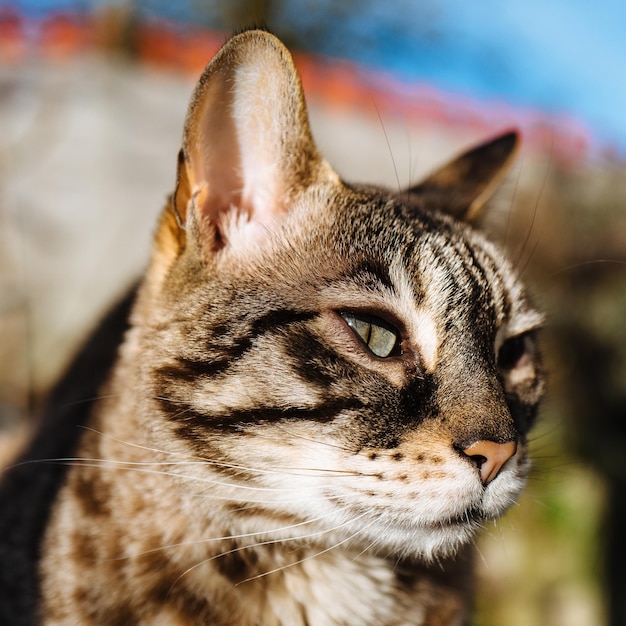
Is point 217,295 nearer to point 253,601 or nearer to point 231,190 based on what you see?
point 231,190

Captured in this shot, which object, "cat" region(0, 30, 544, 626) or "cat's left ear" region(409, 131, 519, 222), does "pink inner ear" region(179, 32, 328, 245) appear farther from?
"cat's left ear" region(409, 131, 519, 222)

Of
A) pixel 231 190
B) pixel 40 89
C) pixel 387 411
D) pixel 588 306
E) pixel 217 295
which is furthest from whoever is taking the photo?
pixel 40 89

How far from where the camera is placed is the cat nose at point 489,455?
52.7 inches

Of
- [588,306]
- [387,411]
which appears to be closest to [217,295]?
[387,411]

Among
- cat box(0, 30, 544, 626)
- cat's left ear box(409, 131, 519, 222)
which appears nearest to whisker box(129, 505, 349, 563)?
cat box(0, 30, 544, 626)

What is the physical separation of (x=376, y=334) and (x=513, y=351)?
510mm

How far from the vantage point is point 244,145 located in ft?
5.13

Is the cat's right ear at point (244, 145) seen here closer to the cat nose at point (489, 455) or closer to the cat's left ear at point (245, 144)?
the cat's left ear at point (245, 144)

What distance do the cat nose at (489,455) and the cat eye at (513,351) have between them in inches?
15.2

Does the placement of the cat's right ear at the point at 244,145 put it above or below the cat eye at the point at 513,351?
above

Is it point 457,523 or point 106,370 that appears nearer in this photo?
point 457,523

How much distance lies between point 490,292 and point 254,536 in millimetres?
788

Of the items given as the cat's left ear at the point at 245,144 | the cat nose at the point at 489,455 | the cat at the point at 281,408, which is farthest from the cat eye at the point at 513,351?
the cat's left ear at the point at 245,144

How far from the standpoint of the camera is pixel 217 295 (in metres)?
1.50
